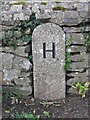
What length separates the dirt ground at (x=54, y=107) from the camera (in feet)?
14.0

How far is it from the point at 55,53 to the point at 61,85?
0.53 m

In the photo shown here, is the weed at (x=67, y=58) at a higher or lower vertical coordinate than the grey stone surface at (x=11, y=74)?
higher

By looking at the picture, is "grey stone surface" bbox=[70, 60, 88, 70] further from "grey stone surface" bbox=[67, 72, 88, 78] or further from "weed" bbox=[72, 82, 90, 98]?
"weed" bbox=[72, 82, 90, 98]

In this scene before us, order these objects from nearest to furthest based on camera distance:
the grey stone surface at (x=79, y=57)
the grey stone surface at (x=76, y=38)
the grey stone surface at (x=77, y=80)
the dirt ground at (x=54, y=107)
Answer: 1. the dirt ground at (x=54, y=107)
2. the grey stone surface at (x=76, y=38)
3. the grey stone surface at (x=79, y=57)
4. the grey stone surface at (x=77, y=80)

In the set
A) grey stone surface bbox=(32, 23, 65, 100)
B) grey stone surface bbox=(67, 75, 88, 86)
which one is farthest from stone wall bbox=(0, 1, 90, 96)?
grey stone surface bbox=(32, 23, 65, 100)

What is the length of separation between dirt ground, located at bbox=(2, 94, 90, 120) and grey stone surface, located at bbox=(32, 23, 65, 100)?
0.12 meters

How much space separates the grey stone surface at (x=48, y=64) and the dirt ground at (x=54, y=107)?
0.40 feet

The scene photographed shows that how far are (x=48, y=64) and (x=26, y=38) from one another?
20.0 inches

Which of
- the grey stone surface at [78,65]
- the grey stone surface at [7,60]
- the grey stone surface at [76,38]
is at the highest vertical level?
the grey stone surface at [76,38]

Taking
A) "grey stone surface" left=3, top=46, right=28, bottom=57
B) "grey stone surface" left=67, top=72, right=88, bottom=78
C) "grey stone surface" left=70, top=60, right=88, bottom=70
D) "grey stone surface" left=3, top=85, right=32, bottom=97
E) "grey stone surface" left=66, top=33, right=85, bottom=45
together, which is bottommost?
"grey stone surface" left=3, top=85, right=32, bottom=97

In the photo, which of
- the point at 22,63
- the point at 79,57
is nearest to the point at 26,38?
the point at 22,63

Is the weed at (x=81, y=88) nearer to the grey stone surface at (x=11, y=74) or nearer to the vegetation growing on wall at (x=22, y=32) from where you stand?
the grey stone surface at (x=11, y=74)

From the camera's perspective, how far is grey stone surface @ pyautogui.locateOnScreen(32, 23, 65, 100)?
4.29 meters

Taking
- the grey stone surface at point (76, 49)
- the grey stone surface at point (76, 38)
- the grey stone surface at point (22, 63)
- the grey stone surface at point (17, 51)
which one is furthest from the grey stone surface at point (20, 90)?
the grey stone surface at point (76, 38)
